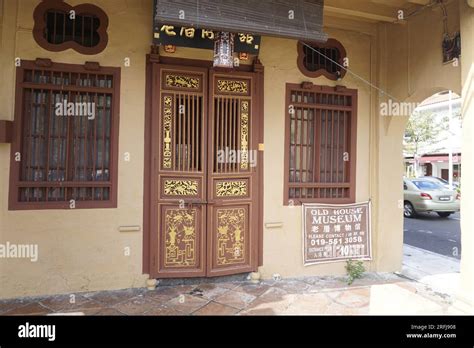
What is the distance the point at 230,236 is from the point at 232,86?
207 centimetres

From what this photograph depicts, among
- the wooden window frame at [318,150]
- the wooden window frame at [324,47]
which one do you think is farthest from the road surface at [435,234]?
the wooden window frame at [324,47]

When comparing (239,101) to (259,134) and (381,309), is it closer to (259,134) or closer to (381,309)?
(259,134)

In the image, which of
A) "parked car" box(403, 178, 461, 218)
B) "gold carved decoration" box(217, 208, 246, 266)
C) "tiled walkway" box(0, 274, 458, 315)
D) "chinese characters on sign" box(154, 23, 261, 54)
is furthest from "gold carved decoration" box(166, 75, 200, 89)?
"parked car" box(403, 178, 461, 218)

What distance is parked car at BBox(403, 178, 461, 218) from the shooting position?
10.9 meters

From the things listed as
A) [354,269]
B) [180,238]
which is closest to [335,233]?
[354,269]

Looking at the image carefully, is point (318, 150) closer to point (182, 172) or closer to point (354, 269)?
point (354, 269)

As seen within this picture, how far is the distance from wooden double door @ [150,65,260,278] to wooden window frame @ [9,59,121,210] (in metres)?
0.49

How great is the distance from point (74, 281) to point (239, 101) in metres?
3.14

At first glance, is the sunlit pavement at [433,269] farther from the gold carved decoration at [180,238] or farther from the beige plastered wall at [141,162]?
the gold carved decoration at [180,238]

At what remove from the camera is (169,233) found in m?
4.32

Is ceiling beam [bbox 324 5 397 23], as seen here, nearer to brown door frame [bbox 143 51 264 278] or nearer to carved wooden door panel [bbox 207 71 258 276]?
carved wooden door panel [bbox 207 71 258 276]

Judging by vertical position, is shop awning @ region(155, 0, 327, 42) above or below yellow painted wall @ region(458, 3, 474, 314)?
above
